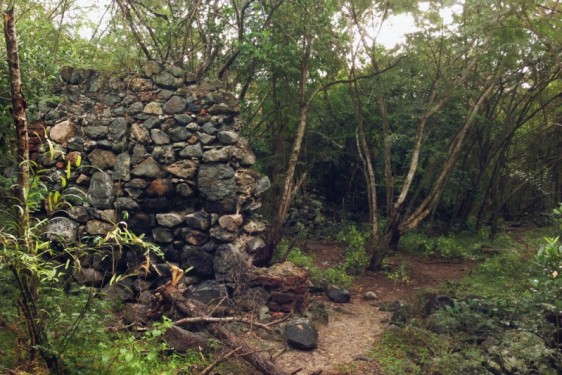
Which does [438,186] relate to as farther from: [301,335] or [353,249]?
[301,335]

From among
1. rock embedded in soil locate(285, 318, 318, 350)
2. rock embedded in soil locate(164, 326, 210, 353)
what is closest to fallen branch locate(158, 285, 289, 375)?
rock embedded in soil locate(164, 326, 210, 353)

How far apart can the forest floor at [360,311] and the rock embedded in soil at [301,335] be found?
3.0 inches

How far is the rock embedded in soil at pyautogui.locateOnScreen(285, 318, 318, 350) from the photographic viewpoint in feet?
16.9

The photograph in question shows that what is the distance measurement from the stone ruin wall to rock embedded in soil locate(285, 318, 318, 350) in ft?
3.39

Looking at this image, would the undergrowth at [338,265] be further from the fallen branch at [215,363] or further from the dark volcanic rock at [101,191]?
the fallen branch at [215,363]

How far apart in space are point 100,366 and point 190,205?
122 inches

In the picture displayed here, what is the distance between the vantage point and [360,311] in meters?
Answer: 6.64

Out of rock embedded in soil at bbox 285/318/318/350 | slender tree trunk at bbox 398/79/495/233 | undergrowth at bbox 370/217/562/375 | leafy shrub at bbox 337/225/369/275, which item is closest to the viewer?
undergrowth at bbox 370/217/562/375

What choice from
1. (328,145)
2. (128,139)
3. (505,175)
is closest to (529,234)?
(505,175)

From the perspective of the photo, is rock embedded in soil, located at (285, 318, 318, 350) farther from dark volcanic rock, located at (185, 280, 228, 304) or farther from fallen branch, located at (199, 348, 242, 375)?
fallen branch, located at (199, 348, 242, 375)

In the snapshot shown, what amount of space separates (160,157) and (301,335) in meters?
2.83

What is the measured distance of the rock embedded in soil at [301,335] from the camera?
16.9ft

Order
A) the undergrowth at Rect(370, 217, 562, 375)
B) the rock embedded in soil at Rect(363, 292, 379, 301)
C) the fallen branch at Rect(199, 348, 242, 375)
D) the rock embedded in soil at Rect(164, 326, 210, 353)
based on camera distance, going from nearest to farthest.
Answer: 1. the fallen branch at Rect(199, 348, 242, 375)
2. the undergrowth at Rect(370, 217, 562, 375)
3. the rock embedded in soil at Rect(164, 326, 210, 353)
4. the rock embedded in soil at Rect(363, 292, 379, 301)

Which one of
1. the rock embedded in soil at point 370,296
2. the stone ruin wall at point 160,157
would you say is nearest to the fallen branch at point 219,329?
the stone ruin wall at point 160,157
